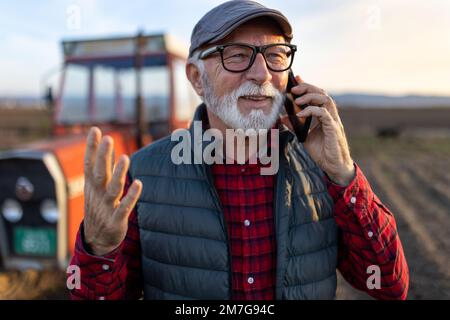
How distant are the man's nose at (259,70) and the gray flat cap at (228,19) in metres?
0.15

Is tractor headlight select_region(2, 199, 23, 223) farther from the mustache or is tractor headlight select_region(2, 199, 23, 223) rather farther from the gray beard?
the mustache

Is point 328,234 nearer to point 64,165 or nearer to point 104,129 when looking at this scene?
point 64,165

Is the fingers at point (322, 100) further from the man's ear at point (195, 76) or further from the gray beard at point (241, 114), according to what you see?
the man's ear at point (195, 76)

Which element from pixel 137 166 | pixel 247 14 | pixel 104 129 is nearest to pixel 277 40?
pixel 247 14

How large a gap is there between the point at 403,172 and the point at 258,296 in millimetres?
10282

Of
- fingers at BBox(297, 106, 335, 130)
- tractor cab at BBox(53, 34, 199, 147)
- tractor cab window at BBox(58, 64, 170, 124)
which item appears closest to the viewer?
fingers at BBox(297, 106, 335, 130)

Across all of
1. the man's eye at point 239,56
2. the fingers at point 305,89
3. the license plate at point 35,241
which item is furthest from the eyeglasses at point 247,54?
the license plate at point 35,241

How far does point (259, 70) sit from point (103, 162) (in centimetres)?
71

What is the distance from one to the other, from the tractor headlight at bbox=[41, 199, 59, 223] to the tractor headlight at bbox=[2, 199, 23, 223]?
24 cm

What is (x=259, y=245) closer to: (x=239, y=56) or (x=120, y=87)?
(x=239, y=56)

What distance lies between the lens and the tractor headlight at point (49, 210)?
11.4 feet

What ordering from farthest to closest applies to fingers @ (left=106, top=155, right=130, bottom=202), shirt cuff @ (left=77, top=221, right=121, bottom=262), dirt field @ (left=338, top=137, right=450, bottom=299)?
dirt field @ (left=338, top=137, right=450, bottom=299), shirt cuff @ (left=77, top=221, right=121, bottom=262), fingers @ (left=106, top=155, right=130, bottom=202)

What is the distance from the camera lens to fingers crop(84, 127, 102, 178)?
114 centimetres

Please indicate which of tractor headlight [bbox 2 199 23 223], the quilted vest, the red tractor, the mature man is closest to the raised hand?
the mature man
